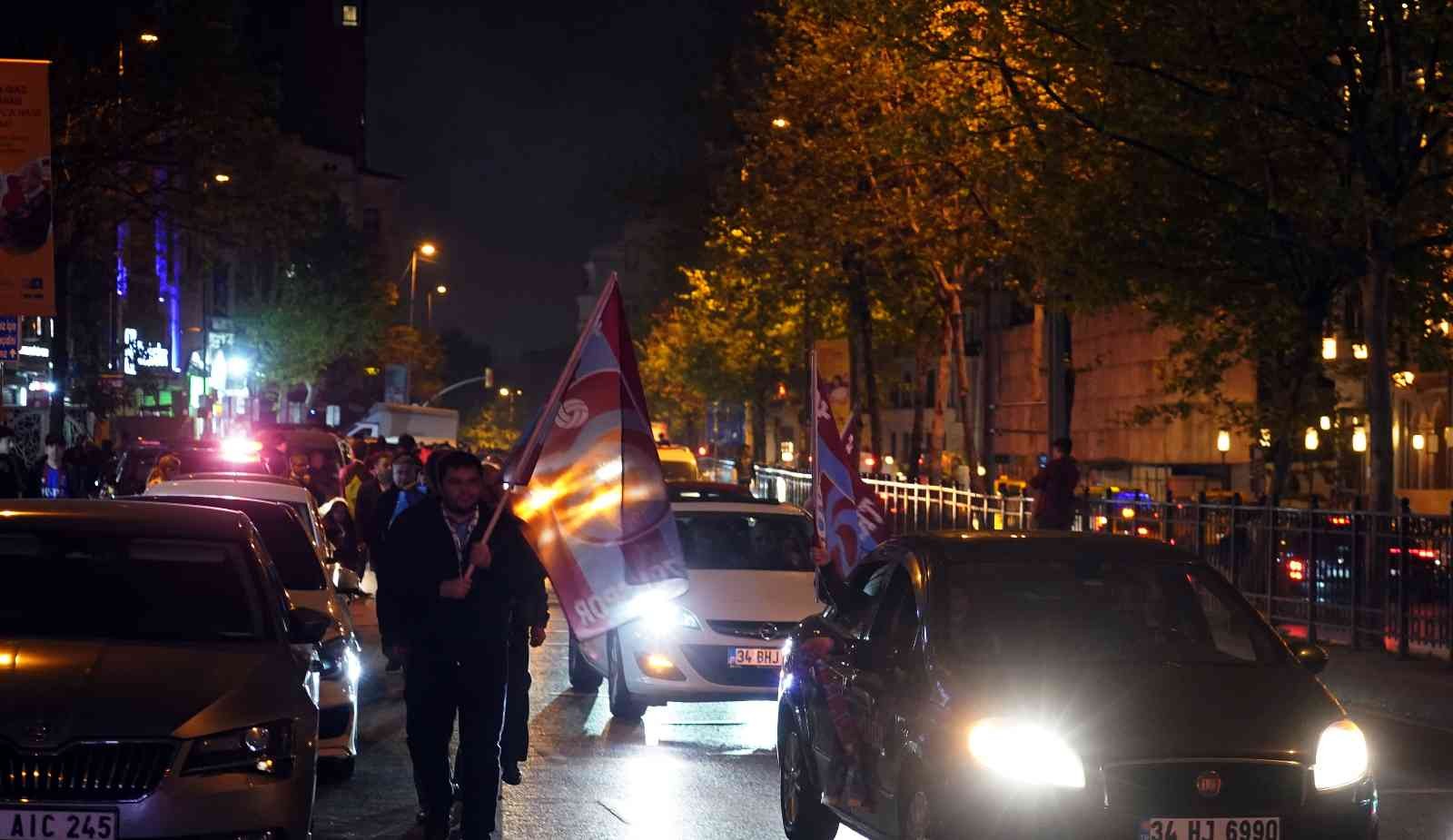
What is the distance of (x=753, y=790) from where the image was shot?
482 inches

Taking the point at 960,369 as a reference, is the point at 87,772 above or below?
below

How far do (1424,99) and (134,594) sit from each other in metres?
16.3

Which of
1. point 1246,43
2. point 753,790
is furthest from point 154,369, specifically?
point 753,790

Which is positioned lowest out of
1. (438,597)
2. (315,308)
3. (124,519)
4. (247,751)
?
(247,751)

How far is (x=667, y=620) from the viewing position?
1531 centimetres

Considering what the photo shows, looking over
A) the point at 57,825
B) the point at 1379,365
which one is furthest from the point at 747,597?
the point at 1379,365

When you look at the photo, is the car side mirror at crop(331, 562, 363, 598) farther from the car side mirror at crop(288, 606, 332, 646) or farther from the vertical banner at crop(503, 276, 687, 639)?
the car side mirror at crop(288, 606, 332, 646)

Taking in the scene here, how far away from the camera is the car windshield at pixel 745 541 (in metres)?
16.6

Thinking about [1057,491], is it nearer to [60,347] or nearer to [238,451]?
[238,451]

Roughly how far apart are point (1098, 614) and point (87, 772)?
3.80 meters

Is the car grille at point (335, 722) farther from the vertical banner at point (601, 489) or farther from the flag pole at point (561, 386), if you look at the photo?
the flag pole at point (561, 386)

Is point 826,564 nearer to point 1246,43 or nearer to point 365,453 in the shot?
point 1246,43

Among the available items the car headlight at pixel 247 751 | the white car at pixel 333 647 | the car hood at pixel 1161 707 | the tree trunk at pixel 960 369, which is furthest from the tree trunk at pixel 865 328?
the car headlight at pixel 247 751

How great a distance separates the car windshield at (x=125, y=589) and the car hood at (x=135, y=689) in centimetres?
25
